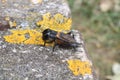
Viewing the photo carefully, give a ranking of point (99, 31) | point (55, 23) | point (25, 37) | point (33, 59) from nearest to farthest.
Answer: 1. point (33, 59)
2. point (25, 37)
3. point (55, 23)
4. point (99, 31)

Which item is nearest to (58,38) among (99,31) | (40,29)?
(40,29)

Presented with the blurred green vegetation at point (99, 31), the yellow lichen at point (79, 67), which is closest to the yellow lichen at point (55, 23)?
the yellow lichen at point (79, 67)

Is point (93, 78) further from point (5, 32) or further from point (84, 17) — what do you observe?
point (84, 17)

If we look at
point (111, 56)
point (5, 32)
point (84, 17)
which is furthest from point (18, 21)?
point (84, 17)

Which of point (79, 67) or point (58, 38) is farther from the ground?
point (58, 38)

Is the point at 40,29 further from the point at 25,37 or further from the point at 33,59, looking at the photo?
the point at 33,59

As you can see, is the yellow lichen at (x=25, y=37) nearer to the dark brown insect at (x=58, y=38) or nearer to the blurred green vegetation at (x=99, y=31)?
the dark brown insect at (x=58, y=38)

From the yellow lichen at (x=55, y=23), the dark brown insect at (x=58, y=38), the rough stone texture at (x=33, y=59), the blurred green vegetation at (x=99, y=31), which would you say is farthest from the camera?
the blurred green vegetation at (x=99, y=31)
